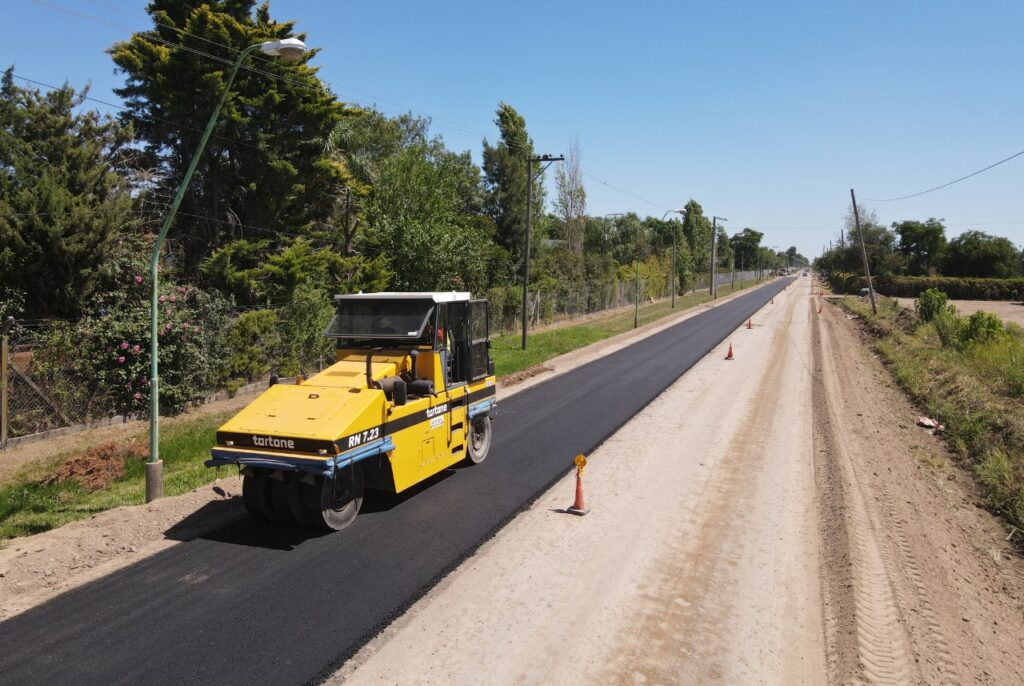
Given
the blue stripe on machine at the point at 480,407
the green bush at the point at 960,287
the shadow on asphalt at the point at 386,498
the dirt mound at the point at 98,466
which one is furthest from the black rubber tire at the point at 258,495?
the green bush at the point at 960,287

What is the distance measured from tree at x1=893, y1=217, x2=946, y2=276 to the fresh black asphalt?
Answer: 7849 cm

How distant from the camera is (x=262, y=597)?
6.61 metres

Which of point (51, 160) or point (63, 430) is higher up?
point (51, 160)

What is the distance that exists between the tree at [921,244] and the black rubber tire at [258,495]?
80.1 meters

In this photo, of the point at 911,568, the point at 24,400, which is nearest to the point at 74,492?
the point at 24,400

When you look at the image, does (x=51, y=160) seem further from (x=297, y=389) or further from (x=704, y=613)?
(x=704, y=613)

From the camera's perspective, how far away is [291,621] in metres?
6.17

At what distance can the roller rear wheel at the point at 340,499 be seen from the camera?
8.10 meters

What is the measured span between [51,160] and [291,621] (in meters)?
14.4

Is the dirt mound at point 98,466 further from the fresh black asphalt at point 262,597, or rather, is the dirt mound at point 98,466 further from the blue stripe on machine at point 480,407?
the blue stripe on machine at point 480,407

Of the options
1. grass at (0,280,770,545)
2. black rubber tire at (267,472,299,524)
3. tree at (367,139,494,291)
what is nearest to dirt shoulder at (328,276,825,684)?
black rubber tire at (267,472,299,524)

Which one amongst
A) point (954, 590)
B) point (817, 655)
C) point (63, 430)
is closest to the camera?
point (817, 655)

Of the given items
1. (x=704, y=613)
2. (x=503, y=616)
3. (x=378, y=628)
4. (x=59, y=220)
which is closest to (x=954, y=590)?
(x=704, y=613)

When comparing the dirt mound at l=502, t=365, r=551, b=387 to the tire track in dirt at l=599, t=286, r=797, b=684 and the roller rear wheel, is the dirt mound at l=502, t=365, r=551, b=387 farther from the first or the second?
the roller rear wheel
